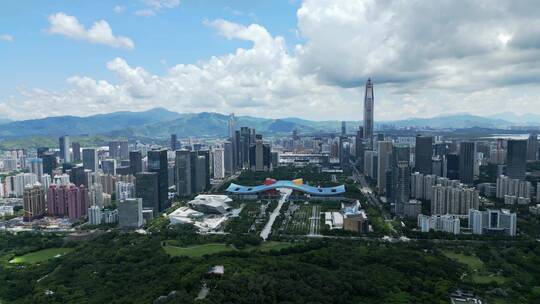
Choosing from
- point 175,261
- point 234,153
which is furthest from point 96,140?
point 175,261

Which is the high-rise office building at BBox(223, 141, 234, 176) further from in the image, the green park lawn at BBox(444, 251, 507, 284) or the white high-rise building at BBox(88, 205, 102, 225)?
the green park lawn at BBox(444, 251, 507, 284)

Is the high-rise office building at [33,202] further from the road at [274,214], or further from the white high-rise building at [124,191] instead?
the road at [274,214]

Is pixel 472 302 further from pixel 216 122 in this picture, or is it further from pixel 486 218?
pixel 216 122

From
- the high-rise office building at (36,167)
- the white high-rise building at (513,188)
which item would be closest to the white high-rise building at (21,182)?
the high-rise office building at (36,167)

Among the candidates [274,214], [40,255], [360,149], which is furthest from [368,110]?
[40,255]

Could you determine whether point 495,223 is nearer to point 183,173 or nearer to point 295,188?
point 295,188
